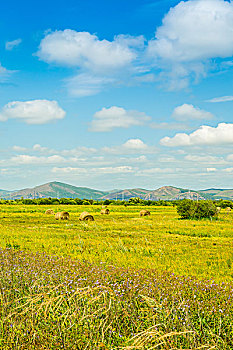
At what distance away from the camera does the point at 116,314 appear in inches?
244

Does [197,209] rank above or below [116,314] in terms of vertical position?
below

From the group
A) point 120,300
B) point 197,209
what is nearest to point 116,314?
point 120,300

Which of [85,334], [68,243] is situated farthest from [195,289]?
[68,243]

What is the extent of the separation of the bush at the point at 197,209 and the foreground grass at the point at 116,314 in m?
31.4

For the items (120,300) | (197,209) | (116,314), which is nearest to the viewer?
(116,314)

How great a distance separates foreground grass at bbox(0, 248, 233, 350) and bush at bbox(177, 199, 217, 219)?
3143cm

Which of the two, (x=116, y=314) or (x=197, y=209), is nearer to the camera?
(x=116, y=314)

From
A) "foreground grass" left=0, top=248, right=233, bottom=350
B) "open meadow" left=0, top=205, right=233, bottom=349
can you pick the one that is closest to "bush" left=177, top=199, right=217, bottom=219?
"open meadow" left=0, top=205, right=233, bottom=349

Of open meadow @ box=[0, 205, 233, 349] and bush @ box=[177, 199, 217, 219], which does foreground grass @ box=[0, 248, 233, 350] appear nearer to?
open meadow @ box=[0, 205, 233, 349]

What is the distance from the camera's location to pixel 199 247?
1788 cm

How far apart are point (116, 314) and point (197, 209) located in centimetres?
3591

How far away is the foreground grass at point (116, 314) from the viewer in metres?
5.43

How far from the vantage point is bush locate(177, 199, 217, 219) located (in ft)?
131

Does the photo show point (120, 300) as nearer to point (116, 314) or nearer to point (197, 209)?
point (116, 314)
